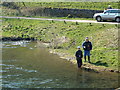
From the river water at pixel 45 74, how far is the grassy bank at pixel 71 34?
75.9 inches

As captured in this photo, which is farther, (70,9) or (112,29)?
(70,9)

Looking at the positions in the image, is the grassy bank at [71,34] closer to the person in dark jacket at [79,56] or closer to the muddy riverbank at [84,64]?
the muddy riverbank at [84,64]

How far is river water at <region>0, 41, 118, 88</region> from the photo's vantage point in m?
16.8

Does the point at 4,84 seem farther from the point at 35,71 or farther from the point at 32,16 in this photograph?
the point at 32,16

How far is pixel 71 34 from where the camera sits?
1152 inches

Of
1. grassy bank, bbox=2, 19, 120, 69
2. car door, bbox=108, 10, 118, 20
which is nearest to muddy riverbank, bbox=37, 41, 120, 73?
grassy bank, bbox=2, 19, 120, 69

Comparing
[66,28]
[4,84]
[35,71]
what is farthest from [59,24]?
[4,84]

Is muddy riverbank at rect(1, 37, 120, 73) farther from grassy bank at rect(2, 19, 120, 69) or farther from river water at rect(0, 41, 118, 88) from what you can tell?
river water at rect(0, 41, 118, 88)

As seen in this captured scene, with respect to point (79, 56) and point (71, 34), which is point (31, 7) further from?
point (79, 56)

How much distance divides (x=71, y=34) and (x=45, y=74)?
1105 centimetres

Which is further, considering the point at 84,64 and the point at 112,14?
the point at 112,14

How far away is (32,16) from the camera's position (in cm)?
4266

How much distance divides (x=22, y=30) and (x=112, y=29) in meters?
11.5

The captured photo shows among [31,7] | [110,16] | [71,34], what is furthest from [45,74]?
[31,7]
